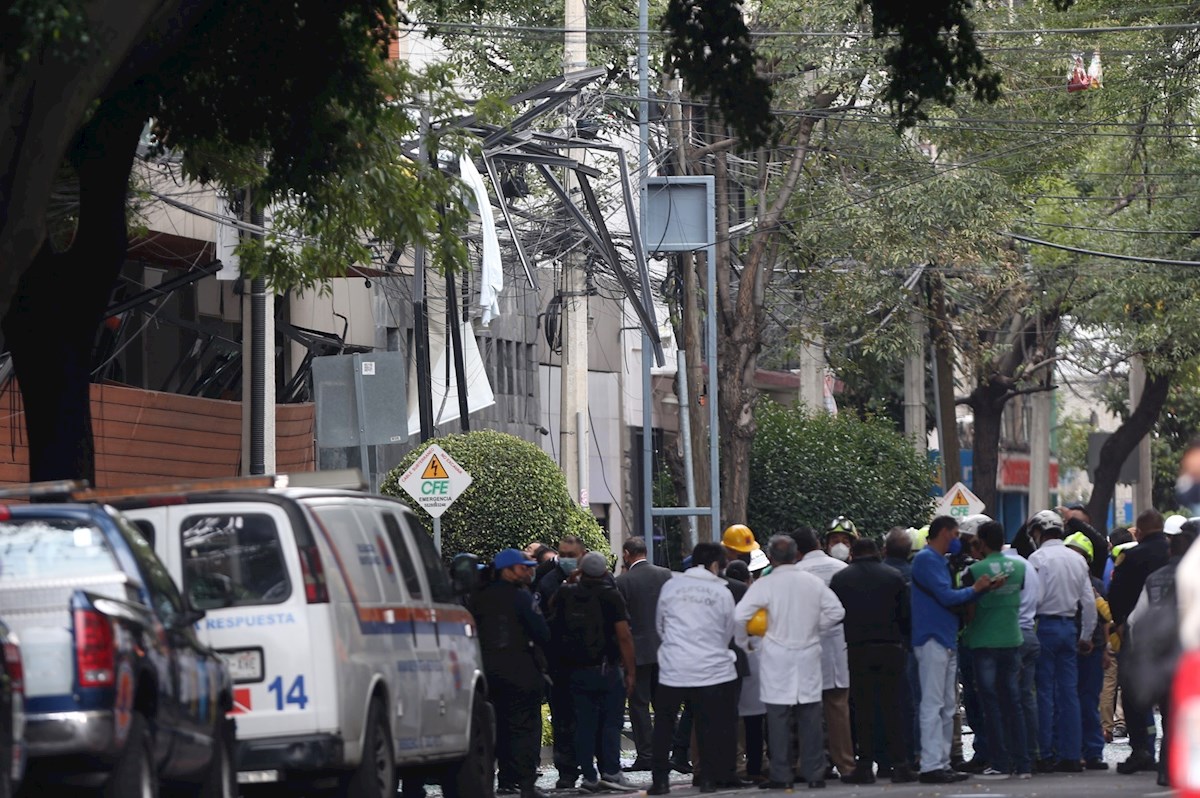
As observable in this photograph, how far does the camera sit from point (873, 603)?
18031mm

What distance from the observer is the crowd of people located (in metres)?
17.7

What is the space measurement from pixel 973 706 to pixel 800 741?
2.47 m

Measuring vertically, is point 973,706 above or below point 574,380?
below

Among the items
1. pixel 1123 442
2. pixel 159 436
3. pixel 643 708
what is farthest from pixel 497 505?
pixel 1123 442

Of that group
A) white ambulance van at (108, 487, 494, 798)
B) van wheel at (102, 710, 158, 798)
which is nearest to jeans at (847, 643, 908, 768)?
white ambulance van at (108, 487, 494, 798)

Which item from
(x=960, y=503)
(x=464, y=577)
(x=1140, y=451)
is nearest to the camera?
(x=464, y=577)

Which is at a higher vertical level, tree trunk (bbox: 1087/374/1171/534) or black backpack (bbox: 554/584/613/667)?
tree trunk (bbox: 1087/374/1171/534)

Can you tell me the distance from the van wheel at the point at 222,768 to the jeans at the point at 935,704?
732 cm

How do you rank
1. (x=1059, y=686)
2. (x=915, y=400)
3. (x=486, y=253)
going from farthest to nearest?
(x=915, y=400) → (x=486, y=253) → (x=1059, y=686)

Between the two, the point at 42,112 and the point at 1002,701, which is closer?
the point at 42,112

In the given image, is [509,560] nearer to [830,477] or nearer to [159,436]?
[159,436]

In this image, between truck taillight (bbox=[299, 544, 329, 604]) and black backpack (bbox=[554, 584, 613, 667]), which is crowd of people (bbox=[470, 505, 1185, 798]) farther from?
truck taillight (bbox=[299, 544, 329, 604])

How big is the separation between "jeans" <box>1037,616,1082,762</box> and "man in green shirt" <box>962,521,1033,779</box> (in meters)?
0.49

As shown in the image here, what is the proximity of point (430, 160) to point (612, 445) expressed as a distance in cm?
2552
